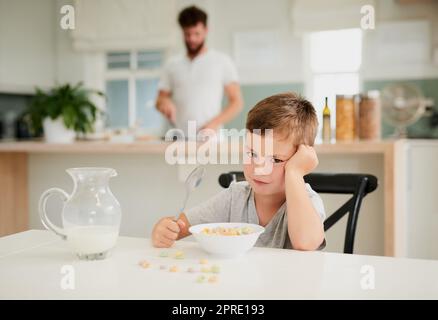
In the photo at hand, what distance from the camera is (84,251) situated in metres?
0.72

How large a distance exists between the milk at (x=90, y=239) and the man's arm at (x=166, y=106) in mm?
1394

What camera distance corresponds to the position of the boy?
814 millimetres

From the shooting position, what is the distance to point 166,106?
215cm

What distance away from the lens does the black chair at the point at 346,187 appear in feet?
3.22

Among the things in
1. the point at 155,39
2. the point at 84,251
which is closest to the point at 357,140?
the point at 84,251

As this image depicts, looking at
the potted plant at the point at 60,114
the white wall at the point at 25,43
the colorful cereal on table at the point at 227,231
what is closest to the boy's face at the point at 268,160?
the colorful cereal on table at the point at 227,231

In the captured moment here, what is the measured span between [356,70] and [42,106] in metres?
1.85

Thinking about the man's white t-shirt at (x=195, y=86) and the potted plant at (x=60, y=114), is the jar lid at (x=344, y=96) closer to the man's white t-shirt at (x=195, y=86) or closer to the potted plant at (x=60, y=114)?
the man's white t-shirt at (x=195, y=86)

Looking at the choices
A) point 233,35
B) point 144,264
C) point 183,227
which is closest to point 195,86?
point 233,35

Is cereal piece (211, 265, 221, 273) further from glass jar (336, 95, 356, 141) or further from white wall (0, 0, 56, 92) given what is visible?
white wall (0, 0, 56, 92)

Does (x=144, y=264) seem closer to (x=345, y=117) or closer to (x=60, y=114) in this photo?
(x=345, y=117)

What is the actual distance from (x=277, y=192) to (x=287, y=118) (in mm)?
130
